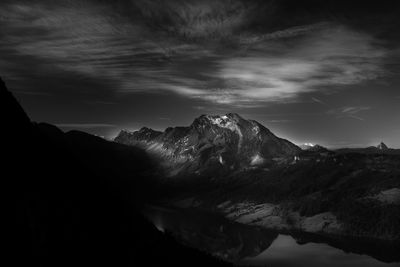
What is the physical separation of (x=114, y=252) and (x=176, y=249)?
39251mm

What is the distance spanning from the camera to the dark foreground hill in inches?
2633

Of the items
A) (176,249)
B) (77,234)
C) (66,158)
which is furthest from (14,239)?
(176,249)

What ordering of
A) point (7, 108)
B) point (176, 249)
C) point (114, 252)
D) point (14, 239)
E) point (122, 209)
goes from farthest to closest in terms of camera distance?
point (176, 249) → point (122, 209) → point (114, 252) → point (7, 108) → point (14, 239)

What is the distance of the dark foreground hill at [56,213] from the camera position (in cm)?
6688

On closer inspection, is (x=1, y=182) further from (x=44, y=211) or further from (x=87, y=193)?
(x=87, y=193)

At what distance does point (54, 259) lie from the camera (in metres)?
71.1

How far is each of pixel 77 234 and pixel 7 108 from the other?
26219 mm

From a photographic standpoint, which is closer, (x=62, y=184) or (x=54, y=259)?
(x=54, y=259)

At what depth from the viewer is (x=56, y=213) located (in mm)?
78625

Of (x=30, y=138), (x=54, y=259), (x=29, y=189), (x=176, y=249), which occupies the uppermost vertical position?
(x=30, y=138)

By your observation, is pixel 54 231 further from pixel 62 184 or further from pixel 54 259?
pixel 62 184

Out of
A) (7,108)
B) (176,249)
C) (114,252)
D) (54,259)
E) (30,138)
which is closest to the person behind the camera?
(54,259)

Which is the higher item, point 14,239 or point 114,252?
point 14,239

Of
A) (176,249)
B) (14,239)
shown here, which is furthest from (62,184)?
(176,249)
